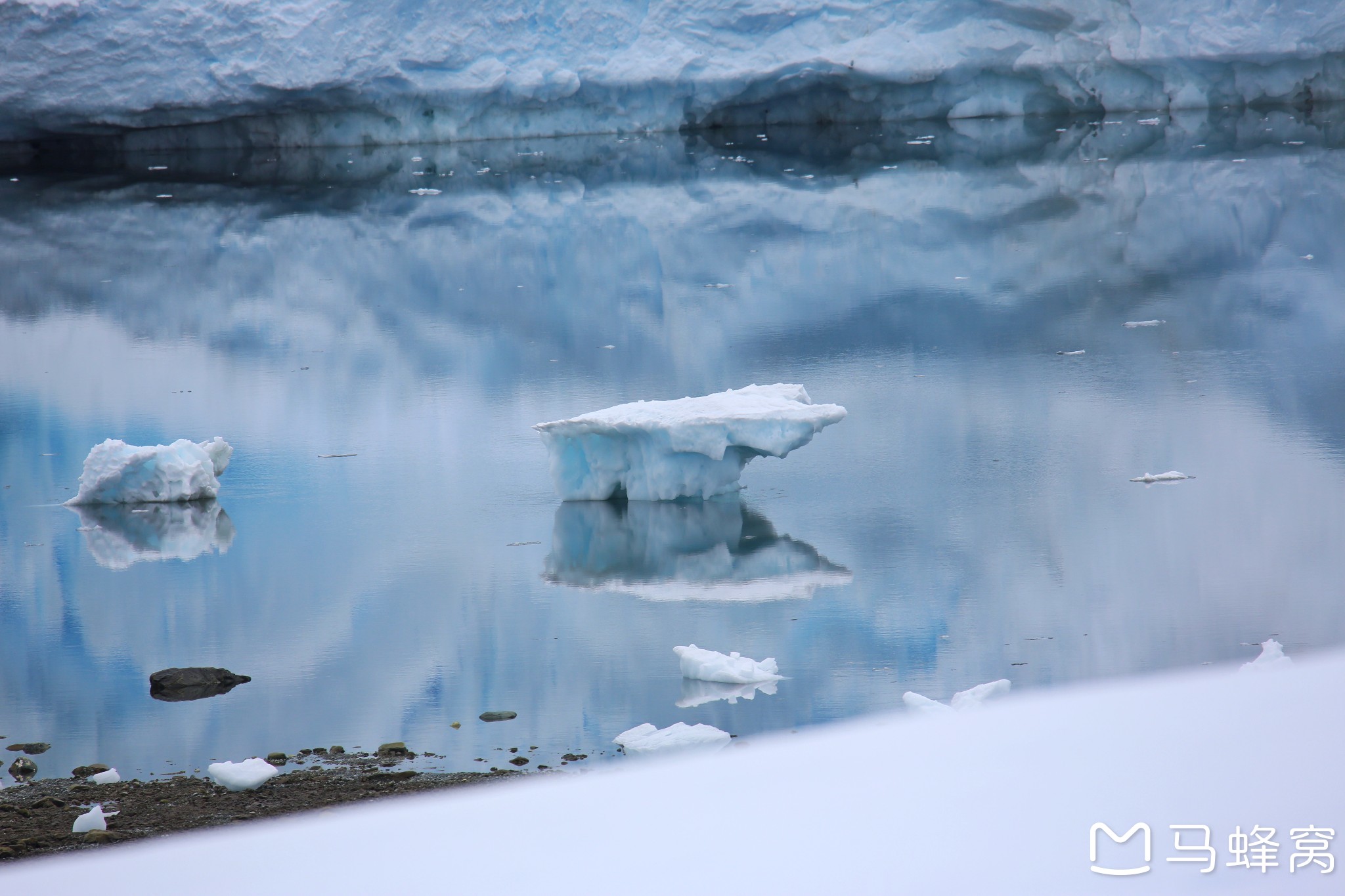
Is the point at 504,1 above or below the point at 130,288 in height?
above

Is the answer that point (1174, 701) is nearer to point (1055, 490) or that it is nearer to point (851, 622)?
point (851, 622)

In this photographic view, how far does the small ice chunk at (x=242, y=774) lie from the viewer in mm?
2795

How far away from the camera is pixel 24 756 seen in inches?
120

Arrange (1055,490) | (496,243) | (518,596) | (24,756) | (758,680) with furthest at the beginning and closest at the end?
(496,243) < (1055,490) < (518,596) < (758,680) < (24,756)

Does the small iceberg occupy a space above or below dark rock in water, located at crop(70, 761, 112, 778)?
above

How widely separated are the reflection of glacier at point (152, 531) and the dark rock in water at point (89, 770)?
5.52ft

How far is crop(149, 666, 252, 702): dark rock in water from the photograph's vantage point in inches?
135

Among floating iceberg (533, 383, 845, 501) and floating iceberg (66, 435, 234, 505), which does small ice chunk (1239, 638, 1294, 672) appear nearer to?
floating iceberg (533, 383, 845, 501)

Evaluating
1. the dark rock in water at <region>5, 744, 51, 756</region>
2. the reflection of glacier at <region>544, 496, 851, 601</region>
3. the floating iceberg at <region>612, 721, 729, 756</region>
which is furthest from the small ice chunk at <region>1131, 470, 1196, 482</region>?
the dark rock in water at <region>5, 744, 51, 756</region>

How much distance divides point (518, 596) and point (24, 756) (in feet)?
4.56

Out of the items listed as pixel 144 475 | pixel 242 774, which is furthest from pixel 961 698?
pixel 144 475

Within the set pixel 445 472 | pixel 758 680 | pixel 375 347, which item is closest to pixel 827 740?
pixel 758 680

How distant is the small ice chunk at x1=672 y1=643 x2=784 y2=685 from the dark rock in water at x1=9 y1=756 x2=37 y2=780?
1412 millimetres

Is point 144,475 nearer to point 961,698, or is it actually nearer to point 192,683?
point 192,683
